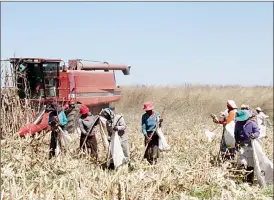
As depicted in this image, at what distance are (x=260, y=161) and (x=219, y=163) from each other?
0.77 meters

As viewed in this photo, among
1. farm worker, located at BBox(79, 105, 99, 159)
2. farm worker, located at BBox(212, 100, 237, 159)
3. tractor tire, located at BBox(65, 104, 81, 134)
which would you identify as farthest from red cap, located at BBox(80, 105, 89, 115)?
tractor tire, located at BBox(65, 104, 81, 134)

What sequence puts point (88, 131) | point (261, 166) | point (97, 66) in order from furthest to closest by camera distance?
point (97, 66), point (88, 131), point (261, 166)

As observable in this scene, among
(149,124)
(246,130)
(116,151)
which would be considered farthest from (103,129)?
(246,130)

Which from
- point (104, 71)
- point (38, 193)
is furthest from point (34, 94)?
point (38, 193)

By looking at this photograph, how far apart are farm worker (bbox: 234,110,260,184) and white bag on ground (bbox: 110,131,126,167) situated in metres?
1.99

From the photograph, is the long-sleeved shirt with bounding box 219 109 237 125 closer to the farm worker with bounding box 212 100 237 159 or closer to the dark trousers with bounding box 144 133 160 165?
the farm worker with bounding box 212 100 237 159

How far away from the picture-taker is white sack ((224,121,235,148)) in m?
8.27

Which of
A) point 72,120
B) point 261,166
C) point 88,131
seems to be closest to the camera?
point 261,166

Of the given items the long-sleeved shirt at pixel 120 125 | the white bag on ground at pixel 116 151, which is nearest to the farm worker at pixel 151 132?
the long-sleeved shirt at pixel 120 125

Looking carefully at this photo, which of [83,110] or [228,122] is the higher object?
A: [83,110]

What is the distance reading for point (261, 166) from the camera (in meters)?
7.66

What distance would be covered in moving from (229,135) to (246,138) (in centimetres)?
50

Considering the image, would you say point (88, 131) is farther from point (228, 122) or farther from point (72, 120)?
point (72, 120)

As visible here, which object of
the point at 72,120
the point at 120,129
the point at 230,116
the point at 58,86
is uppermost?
the point at 58,86
